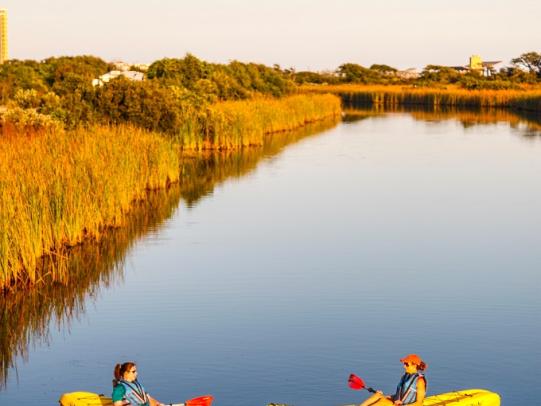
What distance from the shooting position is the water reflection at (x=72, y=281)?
14547mm

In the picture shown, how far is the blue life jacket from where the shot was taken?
32.7 ft

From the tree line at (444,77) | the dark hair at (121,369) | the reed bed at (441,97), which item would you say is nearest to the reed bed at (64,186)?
the dark hair at (121,369)

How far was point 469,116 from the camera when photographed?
235 ft

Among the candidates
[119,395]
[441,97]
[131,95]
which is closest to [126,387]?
[119,395]

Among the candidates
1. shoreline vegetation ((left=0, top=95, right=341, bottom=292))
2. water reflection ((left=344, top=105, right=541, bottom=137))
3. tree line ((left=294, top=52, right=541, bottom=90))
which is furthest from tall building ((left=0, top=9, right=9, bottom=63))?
shoreline vegetation ((left=0, top=95, right=341, bottom=292))

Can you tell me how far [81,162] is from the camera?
2172 cm

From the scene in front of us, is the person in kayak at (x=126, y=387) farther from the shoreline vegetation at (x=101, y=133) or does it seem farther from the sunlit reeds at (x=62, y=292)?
the shoreline vegetation at (x=101, y=133)

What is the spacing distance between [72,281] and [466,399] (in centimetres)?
874

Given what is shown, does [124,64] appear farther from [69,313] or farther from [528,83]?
[69,313]

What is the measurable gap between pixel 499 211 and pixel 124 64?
52.7m

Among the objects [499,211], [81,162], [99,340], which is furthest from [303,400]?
[499,211]

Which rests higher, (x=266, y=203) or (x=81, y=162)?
(x=81, y=162)

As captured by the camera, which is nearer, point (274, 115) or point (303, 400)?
point (303, 400)

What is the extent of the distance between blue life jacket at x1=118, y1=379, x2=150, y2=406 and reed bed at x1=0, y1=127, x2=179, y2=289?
20.3ft
